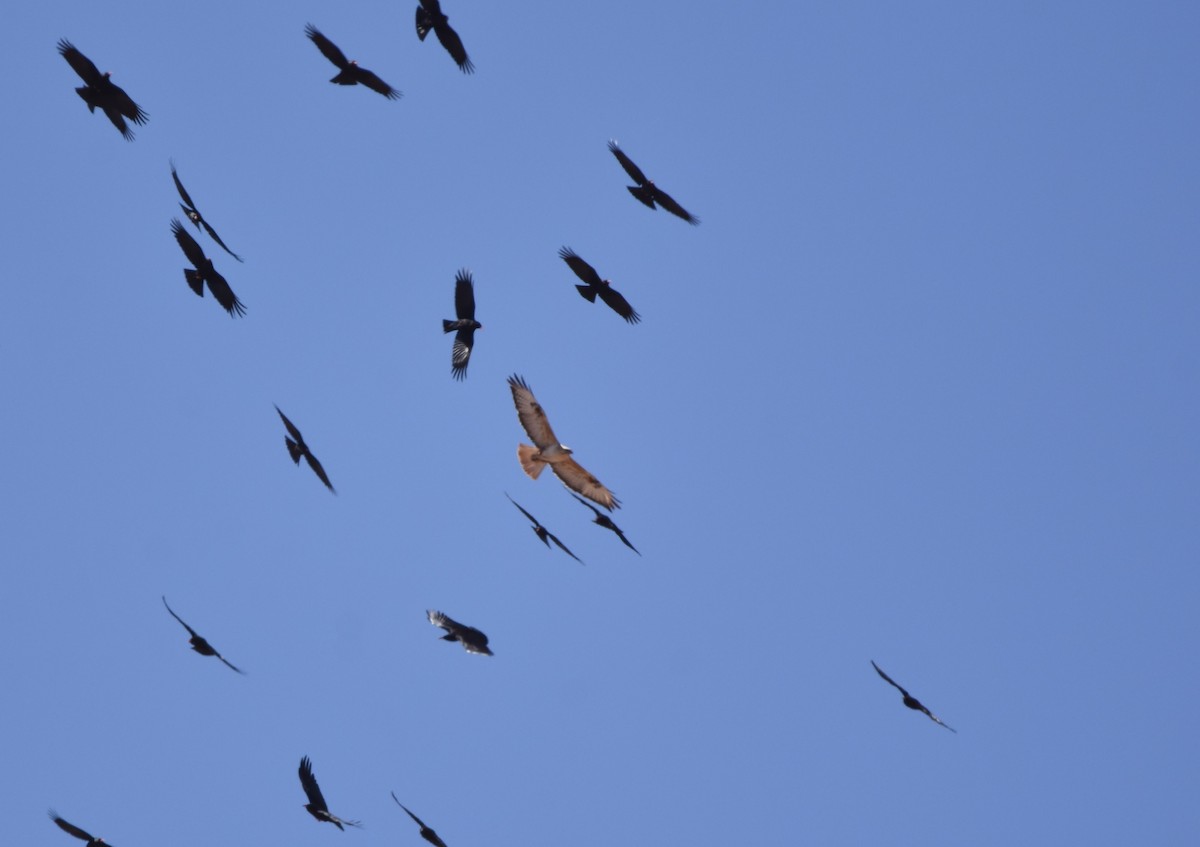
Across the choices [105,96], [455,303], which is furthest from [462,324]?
[105,96]

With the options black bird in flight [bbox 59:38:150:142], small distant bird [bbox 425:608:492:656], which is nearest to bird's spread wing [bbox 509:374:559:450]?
small distant bird [bbox 425:608:492:656]

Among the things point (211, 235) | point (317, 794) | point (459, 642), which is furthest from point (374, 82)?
point (317, 794)

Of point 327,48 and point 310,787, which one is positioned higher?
point 327,48

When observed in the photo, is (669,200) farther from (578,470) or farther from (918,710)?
(918,710)

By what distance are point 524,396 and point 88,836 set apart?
997 cm

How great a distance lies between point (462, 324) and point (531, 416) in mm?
2265

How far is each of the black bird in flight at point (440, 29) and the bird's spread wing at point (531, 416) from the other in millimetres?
5511

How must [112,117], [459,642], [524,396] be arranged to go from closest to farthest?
[112,117] → [459,642] → [524,396]

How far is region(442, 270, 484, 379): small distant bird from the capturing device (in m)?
29.5

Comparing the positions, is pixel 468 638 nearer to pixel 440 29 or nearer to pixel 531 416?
pixel 531 416

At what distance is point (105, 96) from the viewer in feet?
87.5

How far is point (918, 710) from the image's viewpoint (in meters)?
28.8

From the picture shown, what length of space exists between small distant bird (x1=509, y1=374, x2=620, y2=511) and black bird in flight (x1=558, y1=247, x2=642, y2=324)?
291cm

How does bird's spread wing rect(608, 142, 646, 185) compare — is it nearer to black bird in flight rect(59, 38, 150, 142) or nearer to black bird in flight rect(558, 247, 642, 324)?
black bird in flight rect(558, 247, 642, 324)
